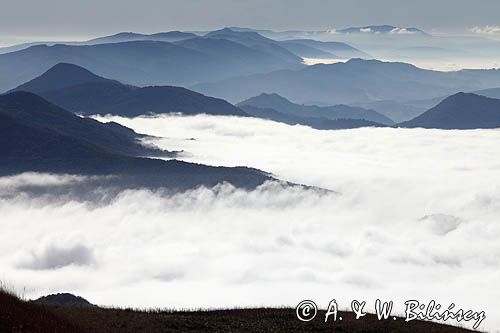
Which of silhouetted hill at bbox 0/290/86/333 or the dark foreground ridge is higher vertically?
the dark foreground ridge

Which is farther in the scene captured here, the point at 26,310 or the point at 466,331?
the point at 466,331

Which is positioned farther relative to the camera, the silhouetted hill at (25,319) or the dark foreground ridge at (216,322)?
the dark foreground ridge at (216,322)

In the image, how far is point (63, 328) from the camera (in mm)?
69375

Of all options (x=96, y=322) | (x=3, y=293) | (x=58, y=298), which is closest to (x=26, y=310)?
(x=3, y=293)

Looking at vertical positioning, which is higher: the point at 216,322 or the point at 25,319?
the point at 216,322

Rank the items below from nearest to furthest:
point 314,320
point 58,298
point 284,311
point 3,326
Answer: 1. point 3,326
2. point 314,320
3. point 284,311
4. point 58,298

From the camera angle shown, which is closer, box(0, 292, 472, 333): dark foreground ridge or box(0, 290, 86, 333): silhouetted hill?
box(0, 290, 86, 333): silhouetted hill

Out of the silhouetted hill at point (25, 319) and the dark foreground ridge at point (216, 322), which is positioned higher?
the dark foreground ridge at point (216, 322)

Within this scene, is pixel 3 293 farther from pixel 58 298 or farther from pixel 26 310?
pixel 58 298

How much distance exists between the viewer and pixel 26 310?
6788 centimetres

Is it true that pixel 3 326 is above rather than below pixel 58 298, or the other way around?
below

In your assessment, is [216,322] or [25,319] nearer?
[25,319]

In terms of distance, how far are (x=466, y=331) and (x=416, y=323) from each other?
6.66m

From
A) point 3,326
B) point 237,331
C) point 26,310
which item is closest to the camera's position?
point 3,326
